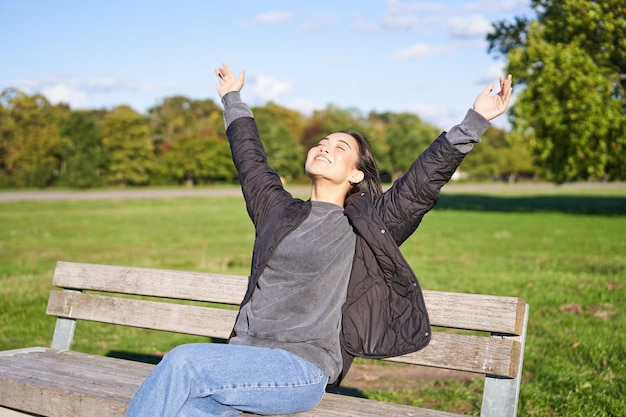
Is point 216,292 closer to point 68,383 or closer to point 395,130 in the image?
point 68,383

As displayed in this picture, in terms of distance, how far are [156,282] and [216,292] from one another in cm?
42

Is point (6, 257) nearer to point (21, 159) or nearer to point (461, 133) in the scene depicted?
point (461, 133)

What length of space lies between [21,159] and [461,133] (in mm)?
59542

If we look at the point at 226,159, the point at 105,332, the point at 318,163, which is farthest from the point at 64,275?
the point at 226,159

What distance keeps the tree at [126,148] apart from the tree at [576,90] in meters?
41.4

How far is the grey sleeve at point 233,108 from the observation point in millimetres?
3850

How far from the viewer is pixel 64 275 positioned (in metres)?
4.43

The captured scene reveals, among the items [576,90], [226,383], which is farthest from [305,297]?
[576,90]

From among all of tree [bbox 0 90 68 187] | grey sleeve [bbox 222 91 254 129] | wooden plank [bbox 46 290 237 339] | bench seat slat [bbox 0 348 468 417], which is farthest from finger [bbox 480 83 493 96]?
tree [bbox 0 90 68 187]

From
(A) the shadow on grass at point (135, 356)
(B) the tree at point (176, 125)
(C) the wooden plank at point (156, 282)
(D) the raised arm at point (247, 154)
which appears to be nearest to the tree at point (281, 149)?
(B) the tree at point (176, 125)

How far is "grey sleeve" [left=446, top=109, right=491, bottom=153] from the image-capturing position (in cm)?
316

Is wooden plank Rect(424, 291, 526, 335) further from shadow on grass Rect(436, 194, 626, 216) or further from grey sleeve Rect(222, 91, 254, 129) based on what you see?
shadow on grass Rect(436, 194, 626, 216)

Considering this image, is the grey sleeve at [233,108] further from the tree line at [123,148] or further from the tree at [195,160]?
the tree at [195,160]

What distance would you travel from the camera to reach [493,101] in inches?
128
